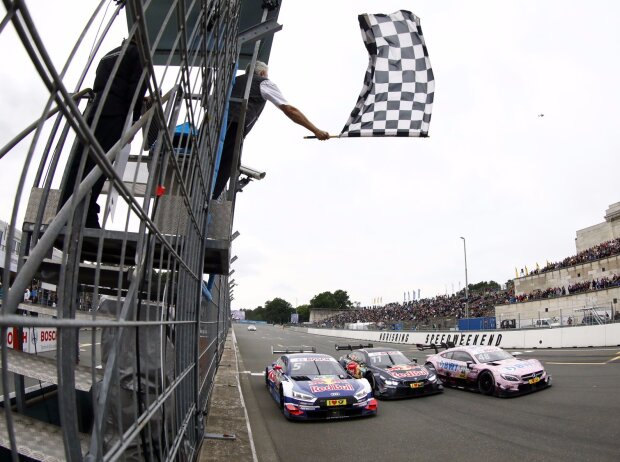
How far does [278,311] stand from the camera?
167875mm

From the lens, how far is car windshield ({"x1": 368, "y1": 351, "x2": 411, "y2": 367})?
38.9 feet

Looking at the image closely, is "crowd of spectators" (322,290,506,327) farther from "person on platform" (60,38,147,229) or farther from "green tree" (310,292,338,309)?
"green tree" (310,292,338,309)

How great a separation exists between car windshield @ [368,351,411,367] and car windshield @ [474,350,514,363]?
177cm

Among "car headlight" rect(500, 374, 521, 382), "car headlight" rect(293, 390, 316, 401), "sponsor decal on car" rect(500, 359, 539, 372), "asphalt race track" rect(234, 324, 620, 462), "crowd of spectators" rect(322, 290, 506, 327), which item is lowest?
"asphalt race track" rect(234, 324, 620, 462)

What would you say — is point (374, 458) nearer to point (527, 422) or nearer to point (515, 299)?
point (527, 422)

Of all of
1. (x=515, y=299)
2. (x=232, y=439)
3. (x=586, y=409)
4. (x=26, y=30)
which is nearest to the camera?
(x=26, y=30)

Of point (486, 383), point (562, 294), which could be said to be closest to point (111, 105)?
point (486, 383)

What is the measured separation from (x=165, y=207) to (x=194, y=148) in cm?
36

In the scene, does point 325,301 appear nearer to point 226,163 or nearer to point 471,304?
point 471,304

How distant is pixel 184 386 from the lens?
9.86 ft

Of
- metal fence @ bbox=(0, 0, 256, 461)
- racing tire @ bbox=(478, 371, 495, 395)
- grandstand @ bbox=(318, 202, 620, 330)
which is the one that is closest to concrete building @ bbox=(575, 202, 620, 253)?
grandstand @ bbox=(318, 202, 620, 330)

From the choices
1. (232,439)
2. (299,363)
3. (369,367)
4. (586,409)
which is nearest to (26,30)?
(232,439)

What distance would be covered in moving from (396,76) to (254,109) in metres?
2.04

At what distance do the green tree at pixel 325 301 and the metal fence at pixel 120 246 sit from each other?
518 feet
